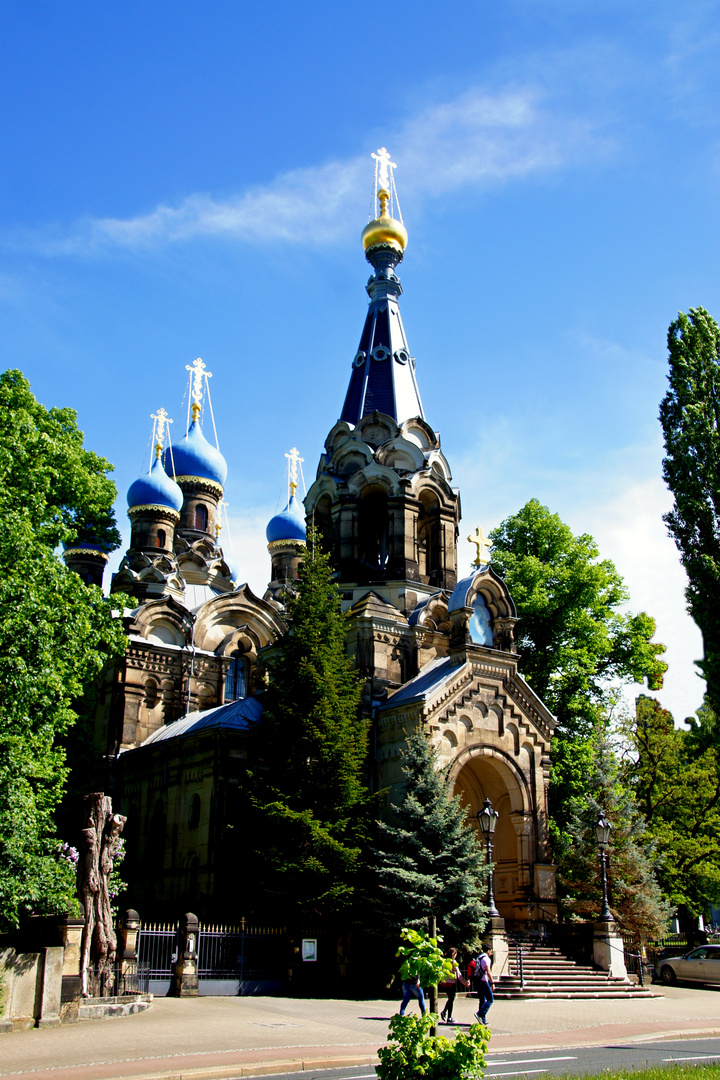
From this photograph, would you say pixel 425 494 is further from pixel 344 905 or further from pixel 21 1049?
pixel 21 1049

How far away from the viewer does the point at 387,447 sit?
29047mm

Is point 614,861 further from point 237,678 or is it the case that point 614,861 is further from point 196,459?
point 196,459

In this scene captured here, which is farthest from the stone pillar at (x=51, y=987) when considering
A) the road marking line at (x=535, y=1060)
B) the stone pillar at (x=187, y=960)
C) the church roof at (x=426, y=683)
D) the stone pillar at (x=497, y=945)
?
the church roof at (x=426, y=683)

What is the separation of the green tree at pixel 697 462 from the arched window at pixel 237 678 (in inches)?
649

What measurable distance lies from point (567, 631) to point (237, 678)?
36.9 ft

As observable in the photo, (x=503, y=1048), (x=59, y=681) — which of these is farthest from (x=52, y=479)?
(x=503, y=1048)

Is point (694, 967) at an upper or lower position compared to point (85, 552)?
lower

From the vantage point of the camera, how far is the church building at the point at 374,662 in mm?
24609

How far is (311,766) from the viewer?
21.6 m

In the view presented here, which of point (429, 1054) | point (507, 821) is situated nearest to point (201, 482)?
point (507, 821)

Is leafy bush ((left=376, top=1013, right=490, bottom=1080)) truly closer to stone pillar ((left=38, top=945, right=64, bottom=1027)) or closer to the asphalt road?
the asphalt road

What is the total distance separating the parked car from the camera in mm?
23323

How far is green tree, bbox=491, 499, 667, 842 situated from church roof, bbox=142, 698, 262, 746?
922cm

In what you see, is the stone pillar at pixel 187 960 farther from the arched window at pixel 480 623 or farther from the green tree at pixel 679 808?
the green tree at pixel 679 808
